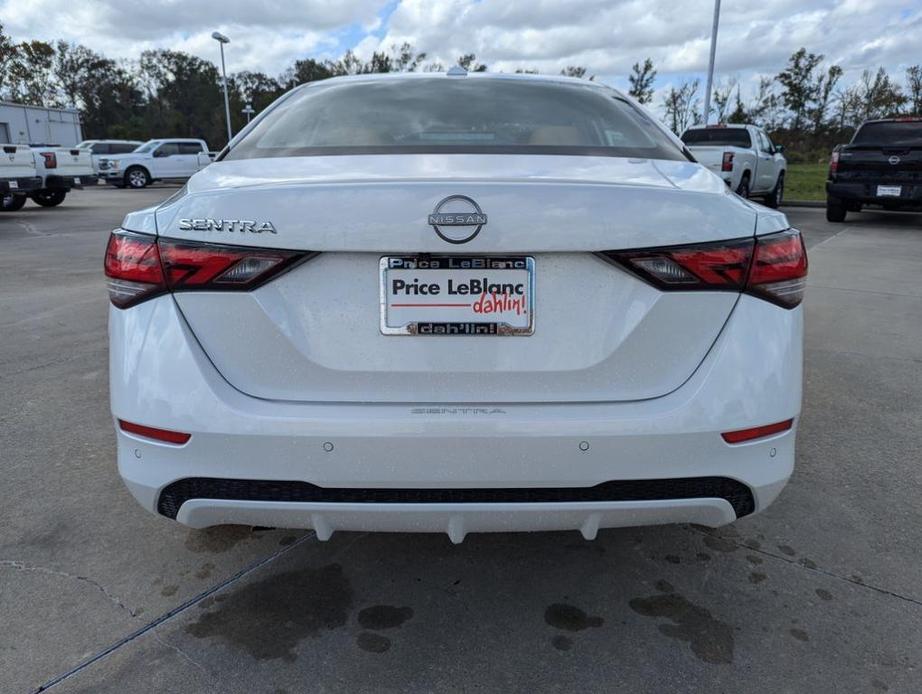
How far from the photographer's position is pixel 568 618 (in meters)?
2.13

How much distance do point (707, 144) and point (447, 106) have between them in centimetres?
1323

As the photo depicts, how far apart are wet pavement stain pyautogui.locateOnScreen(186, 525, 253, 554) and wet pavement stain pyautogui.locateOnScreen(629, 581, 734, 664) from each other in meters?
1.39

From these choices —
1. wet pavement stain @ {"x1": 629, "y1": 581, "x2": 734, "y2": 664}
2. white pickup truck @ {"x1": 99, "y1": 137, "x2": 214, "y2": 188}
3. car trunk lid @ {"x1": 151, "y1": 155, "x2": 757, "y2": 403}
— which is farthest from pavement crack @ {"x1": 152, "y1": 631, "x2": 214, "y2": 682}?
white pickup truck @ {"x1": 99, "y1": 137, "x2": 214, "y2": 188}

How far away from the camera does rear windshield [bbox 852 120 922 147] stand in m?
11.8

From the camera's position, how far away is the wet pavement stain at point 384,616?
6.89 feet

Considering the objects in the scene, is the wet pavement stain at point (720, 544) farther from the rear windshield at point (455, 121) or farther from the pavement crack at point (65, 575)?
the pavement crack at point (65, 575)

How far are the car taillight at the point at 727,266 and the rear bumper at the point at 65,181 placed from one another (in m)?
17.9

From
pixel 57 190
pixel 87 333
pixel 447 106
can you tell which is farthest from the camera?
pixel 57 190

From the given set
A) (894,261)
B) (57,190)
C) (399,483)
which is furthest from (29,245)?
(894,261)

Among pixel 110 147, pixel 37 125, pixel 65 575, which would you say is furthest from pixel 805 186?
pixel 37 125

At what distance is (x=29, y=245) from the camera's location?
34.9 ft

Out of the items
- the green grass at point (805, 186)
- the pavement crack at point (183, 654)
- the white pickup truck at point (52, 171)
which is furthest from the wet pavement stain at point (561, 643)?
the green grass at point (805, 186)

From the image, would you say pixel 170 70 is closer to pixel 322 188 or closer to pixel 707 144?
pixel 707 144

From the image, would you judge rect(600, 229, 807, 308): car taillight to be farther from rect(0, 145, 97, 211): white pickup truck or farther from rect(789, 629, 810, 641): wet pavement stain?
rect(0, 145, 97, 211): white pickup truck
